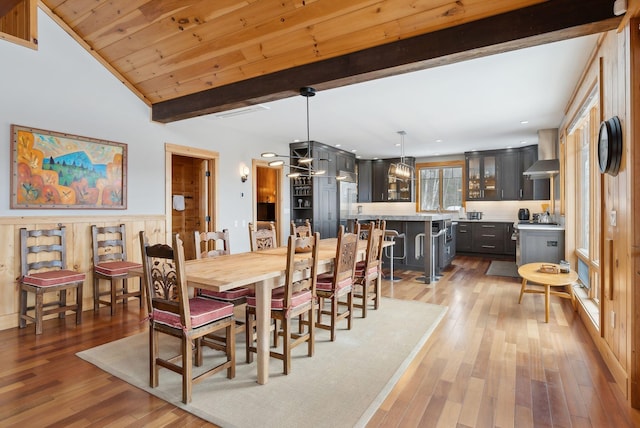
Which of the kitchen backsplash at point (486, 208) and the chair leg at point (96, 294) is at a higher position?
the kitchen backsplash at point (486, 208)

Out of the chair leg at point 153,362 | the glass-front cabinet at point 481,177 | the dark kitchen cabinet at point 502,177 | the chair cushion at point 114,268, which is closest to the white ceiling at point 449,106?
the dark kitchen cabinet at point 502,177

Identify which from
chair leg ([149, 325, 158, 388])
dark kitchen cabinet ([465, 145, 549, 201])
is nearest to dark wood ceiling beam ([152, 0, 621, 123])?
chair leg ([149, 325, 158, 388])

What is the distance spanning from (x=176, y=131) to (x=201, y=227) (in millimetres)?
1703

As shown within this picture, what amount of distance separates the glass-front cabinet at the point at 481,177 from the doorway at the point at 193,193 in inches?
242

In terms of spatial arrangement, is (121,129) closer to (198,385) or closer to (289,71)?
(289,71)

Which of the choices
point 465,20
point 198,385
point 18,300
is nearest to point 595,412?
point 198,385

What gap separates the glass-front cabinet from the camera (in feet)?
27.4

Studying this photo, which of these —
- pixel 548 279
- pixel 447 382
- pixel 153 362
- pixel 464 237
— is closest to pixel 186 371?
pixel 153 362

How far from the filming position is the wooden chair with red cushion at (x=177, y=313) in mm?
2186

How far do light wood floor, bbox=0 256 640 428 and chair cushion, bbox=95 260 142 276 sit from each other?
0.50 m

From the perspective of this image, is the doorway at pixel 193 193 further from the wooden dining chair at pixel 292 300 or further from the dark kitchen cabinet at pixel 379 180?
the dark kitchen cabinet at pixel 379 180

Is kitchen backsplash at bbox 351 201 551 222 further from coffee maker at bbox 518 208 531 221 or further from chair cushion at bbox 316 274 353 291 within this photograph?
chair cushion at bbox 316 274 353 291

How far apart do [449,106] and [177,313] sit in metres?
4.33

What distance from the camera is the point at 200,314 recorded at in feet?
7.48
